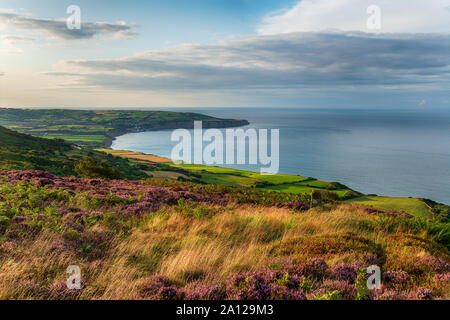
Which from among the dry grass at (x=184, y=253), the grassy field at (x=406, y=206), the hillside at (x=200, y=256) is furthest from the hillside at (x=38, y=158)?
the grassy field at (x=406, y=206)

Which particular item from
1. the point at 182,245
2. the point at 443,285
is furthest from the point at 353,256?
the point at 182,245

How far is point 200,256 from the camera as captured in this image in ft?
20.9

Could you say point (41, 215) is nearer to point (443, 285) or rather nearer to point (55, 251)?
point (55, 251)

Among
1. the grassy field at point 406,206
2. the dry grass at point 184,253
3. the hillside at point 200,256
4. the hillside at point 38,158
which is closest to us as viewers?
the hillside at point 200,256

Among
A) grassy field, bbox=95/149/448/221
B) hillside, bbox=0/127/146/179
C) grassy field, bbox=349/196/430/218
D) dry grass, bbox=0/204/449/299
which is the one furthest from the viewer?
grassy field, bbox=95/149/448/221

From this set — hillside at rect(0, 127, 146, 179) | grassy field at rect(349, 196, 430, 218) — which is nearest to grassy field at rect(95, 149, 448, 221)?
grassy field at rect(349, 196, 430, 218)

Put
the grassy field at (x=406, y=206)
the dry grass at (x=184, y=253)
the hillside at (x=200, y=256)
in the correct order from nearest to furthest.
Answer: the hillside at (x=200, y=256)
the dry grass at (x=184, y=253)
the grassy field at (x=406, y=206)

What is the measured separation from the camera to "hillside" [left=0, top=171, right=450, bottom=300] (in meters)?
4.80

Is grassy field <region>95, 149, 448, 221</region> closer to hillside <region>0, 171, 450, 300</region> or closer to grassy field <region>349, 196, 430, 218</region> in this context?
grassy field <region>349, 196, 430, 218</region>

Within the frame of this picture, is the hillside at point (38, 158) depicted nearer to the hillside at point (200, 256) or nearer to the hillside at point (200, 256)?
the hillside at point (200, 256)

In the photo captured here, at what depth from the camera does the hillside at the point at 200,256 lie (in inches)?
189

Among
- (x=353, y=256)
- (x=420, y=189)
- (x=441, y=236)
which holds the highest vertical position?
(x=353, y=256)

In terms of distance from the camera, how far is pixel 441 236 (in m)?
9.88
